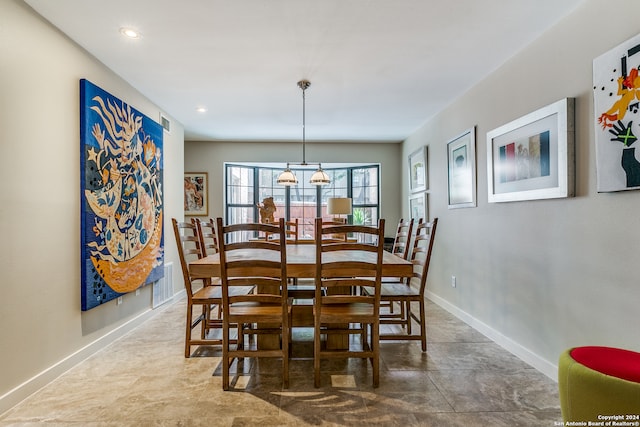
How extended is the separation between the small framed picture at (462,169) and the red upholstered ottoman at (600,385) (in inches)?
83.5

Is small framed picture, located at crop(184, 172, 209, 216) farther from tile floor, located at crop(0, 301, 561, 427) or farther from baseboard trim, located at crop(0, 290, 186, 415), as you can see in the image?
tile floor, located at crop(0, 301, 561, 427)

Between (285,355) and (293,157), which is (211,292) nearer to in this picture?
(285,355)

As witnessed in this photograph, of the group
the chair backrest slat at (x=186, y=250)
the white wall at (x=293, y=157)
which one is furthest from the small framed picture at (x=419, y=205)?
the chair backrest slat at (x=186, y=250)

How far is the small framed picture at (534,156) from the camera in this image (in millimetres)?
2145

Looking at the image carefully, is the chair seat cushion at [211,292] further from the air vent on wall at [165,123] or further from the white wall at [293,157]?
the white wall at [293,157]

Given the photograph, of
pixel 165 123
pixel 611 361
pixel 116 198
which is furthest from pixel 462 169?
pixel 165 123

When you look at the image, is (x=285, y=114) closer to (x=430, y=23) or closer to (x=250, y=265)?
(x=430, y=23)

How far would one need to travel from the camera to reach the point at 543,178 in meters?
2.37

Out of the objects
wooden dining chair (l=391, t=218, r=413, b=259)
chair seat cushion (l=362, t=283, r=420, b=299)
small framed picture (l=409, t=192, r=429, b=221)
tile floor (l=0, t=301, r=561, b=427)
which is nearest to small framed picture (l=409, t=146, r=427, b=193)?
small framed picture (l=409, t=192, r=429, b=221)

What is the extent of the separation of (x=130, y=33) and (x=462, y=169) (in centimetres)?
333

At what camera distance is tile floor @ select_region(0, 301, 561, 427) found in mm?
1812

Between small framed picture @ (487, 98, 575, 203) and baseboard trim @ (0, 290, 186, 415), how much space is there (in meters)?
3.64

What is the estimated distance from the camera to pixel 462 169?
365 centimetres

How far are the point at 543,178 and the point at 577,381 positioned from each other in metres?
1.54
